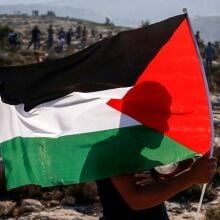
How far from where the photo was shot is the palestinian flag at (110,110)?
350 cm

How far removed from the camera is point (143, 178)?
3.27 meters

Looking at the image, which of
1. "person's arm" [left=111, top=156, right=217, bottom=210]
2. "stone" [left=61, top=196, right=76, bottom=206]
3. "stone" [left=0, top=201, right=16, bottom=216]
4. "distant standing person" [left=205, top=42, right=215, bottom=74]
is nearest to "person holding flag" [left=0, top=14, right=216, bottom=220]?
"person's arm" [left=111, top=156, right=217, bottom=210]

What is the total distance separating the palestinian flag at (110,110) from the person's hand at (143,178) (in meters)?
0.05

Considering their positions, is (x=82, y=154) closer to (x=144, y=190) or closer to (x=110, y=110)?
(x=110, y=110)

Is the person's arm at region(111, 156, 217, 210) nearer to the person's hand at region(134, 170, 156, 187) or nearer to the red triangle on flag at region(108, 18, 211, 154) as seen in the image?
the person's hand at region(134, 170, 156, 187)

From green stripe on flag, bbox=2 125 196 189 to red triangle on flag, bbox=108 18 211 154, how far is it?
0.25ft

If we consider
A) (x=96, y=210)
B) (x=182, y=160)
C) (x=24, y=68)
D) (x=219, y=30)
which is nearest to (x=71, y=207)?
(x=96, y=210)

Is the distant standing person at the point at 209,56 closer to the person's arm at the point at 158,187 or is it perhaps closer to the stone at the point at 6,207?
the stone at the point at 6,207

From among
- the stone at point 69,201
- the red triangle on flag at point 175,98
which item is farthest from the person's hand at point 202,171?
the stone at point 69,201

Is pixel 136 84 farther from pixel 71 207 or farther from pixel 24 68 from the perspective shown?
pixel 71 207

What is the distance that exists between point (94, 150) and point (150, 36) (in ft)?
3.30

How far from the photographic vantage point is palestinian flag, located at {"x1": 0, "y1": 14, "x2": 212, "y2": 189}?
3498 mm

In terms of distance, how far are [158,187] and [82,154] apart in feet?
1.96

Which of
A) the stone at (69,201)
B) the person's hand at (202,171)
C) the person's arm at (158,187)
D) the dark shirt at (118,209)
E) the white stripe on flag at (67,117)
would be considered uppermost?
the white stripe on flag at (67,117)
